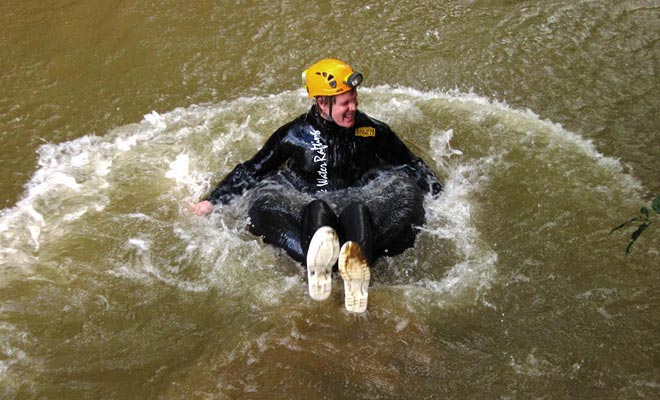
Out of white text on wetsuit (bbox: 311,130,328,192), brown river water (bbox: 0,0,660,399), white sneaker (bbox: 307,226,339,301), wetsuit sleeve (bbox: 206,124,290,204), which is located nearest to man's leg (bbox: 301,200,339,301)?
white sneaker (bbox: 307,226,339,301)

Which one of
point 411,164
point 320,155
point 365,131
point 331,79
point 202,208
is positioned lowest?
point 202,208

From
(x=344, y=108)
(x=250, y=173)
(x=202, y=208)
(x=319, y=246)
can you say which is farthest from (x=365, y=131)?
(x=202, y=208)

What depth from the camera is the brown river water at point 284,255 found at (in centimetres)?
344

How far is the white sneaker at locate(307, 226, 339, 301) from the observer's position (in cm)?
341

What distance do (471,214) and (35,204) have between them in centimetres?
322

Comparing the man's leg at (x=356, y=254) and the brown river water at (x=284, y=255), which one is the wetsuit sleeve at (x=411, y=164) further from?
the man's leg at (x=356, y=254)

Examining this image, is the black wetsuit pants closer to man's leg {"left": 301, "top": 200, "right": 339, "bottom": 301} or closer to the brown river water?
man's leg {"left": 301, "top": 200, "right": 339, "bottom": 301}

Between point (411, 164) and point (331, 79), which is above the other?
point (331, 79)

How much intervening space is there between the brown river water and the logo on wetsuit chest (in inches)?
29.4

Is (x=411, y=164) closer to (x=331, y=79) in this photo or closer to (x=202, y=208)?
(x=331, y=79)

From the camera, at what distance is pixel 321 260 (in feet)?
11.3

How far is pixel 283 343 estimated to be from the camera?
3570 mm

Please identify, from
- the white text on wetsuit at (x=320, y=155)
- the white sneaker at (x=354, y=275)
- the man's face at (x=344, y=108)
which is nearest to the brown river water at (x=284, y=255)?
the white sneaker at (x=354, y=275)

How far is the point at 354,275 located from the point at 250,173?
4.44 feet
